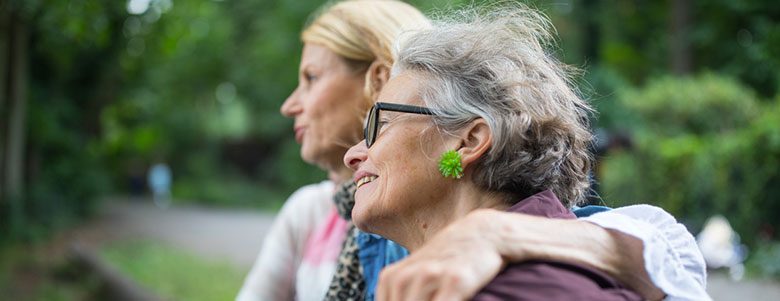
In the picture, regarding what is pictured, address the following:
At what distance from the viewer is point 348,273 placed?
2.55 meters

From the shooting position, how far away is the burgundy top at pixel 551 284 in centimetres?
147

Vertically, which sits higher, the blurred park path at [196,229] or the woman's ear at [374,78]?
the woman's ear at [374,78]

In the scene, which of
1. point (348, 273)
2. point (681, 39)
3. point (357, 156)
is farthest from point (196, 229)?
point (357, 156)

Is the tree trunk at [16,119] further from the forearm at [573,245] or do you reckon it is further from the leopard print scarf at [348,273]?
the forearm at [573,245]

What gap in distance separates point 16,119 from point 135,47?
3.19m

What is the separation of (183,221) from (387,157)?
23486 mm

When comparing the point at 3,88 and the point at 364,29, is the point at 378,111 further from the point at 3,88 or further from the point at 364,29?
the point at 3,88

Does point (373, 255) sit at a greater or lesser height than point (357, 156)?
lesser

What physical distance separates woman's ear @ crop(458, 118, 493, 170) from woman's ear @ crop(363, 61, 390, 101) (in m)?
0.94

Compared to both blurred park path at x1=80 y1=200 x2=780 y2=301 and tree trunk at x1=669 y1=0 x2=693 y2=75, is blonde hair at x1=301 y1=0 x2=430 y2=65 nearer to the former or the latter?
blurred park path at x1=80 y1=200 x2=780 y2=301

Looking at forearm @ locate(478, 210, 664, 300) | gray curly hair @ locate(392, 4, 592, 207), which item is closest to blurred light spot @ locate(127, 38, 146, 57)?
gray curly hair @ locate(392, 4, 592, 207)

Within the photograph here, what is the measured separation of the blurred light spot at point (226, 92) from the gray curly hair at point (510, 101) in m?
32.7

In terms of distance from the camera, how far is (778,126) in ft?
33.7

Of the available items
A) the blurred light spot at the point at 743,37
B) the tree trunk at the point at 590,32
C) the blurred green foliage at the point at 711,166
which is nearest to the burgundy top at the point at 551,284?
the blurred green foliage at the point at 711,166
